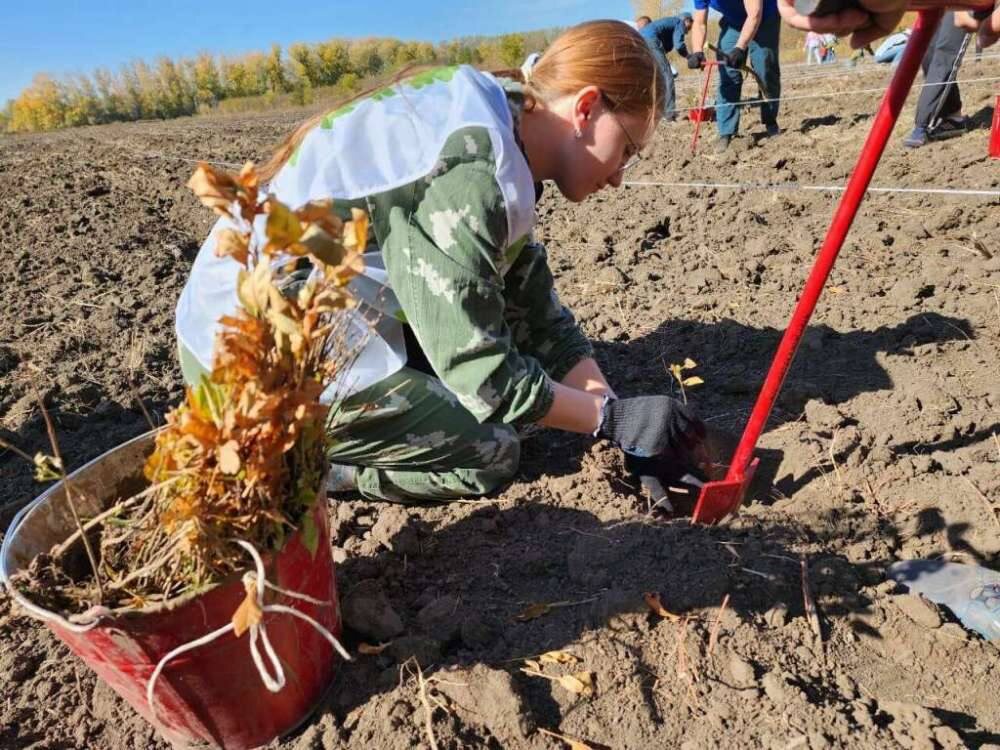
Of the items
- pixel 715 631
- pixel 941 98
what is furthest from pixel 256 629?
pixel 941 98

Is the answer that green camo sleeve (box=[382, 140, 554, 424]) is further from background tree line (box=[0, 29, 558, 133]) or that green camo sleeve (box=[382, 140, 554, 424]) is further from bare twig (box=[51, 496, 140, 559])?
background tree line (box=[0, 29, 558, 133])

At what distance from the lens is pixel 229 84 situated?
38.5 meters

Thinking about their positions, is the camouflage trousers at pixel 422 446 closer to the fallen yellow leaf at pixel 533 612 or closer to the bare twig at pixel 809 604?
the fallen yellow leaf at pixel 533 612

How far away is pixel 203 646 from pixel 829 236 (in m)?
1.50

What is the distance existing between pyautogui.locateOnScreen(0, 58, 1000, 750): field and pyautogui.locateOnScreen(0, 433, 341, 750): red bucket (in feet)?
0.34

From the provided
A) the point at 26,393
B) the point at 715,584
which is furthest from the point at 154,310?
the point at 715,584

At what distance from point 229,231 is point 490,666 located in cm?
101

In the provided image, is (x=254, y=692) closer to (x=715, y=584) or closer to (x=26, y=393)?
(x=715, y=584)

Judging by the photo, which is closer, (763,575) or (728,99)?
(763,575)

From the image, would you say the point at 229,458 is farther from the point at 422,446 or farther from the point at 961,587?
→ the point at 961,587

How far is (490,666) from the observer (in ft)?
5.05

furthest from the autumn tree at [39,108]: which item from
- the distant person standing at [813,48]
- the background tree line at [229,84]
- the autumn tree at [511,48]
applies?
the distant person standing at [813,48]

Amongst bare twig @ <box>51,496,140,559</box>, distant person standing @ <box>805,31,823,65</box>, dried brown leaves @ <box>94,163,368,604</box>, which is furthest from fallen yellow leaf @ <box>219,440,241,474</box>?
distant person standing @ <box>805,31,823,65</box>

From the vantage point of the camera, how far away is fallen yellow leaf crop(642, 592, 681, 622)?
1.61 metres
